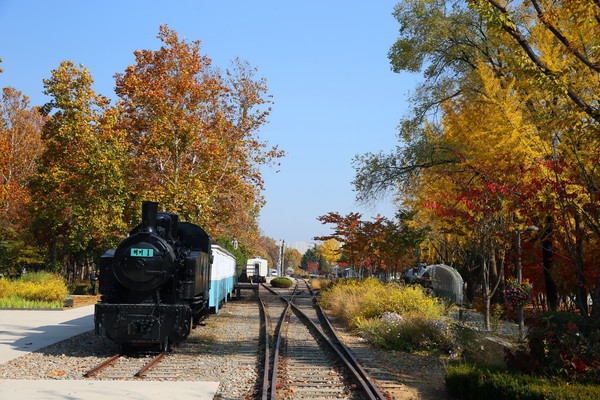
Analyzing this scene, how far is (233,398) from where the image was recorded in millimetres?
8602

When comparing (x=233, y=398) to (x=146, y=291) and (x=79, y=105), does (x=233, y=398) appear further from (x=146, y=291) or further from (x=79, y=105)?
(x=79, y=105)

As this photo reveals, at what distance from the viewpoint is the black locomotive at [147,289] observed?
12.3 metres

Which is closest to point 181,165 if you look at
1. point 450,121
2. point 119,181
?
point 119,181

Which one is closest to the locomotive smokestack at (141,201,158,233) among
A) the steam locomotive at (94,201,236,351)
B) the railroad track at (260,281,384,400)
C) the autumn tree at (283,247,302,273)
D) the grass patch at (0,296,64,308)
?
the steam locomotive at (94,201,236,351)

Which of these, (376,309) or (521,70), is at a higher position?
(521,70)

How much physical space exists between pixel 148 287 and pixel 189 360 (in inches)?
71.0

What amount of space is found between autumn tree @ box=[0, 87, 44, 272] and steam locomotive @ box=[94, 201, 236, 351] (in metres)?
17.3

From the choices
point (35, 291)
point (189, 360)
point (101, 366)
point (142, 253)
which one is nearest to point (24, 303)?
point (35, 291)

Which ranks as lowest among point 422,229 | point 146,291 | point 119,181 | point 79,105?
point 146,291

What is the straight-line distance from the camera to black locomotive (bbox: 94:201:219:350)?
1233 centimetres

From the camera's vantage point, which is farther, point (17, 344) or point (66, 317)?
point (66, 317)

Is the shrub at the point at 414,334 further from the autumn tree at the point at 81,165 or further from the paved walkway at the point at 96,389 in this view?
the autumn tree at the point at 81,165

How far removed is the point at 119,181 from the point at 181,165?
3247mm

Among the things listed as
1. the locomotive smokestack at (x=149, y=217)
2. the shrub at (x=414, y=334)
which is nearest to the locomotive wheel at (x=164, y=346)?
the locomotive smokestack at (x=149, y=217)
